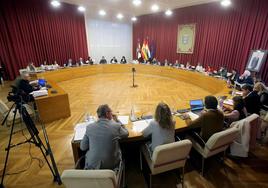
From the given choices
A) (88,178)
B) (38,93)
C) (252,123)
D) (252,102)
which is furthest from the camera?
(38,93)

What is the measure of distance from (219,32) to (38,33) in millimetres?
7581

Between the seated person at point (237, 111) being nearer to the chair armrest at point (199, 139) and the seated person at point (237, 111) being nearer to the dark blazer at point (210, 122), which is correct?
the dark blazer at point (210, 122)

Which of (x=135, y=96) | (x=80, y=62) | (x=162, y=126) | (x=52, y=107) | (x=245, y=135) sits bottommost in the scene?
(x=135, y=96)

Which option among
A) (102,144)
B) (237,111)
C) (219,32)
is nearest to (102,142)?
(102,144)

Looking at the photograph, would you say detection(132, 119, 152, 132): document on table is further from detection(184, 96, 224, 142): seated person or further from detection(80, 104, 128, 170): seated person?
detection(184, 96, 224, 142): seated person

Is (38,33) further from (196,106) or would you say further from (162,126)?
(162,126)

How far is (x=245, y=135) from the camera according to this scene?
2191 millimetres

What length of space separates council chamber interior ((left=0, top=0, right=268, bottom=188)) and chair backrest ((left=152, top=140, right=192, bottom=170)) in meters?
0.01

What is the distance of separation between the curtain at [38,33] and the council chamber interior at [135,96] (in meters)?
0.04

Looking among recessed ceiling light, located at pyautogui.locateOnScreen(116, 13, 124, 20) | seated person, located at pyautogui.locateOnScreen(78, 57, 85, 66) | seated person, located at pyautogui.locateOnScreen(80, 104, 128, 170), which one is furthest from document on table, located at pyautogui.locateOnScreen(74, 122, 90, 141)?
recessed ceiling light, located at pyautogui.locateOnScreen(116, 13, 124, 20)

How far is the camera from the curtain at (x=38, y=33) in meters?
5.97

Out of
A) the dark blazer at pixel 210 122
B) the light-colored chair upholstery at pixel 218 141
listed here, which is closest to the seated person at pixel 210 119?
the dark blazer at pixel 210 122

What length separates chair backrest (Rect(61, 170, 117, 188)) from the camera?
120 cm

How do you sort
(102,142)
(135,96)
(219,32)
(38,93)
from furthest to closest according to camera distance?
1. (219,32)
2. (135,96)
3. (38,93)
4. (102,142)
